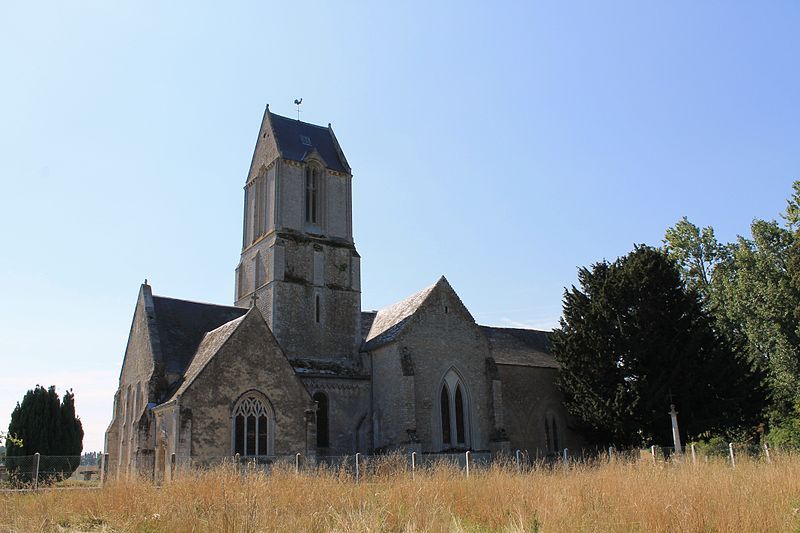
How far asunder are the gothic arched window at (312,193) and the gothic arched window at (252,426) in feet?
41.0

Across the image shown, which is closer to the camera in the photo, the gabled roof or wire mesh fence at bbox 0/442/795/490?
wire mesh fence at bbox 0/442/795/490

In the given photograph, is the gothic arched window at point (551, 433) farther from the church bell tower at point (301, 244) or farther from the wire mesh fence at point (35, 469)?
the wire mesh fence at point (35, 469)

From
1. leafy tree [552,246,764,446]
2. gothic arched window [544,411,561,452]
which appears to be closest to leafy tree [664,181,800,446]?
leafy tree [552,246,764,446]

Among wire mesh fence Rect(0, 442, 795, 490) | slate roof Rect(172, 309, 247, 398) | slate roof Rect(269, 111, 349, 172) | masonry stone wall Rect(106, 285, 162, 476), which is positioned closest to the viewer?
wire mesh fence Rect(0, 442, 795, 490)

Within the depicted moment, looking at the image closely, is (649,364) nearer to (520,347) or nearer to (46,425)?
(520,347)

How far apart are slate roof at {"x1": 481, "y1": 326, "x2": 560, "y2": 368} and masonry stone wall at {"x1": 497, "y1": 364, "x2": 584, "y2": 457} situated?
40 cm

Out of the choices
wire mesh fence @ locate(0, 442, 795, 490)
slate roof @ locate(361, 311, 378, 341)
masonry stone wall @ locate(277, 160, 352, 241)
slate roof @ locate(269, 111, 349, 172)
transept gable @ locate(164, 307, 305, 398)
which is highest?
slate roof @ locate(269, 111, 349, 172)

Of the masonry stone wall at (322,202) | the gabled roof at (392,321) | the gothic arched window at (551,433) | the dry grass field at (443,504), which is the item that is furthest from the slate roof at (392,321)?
the dry grass field at (443,504)

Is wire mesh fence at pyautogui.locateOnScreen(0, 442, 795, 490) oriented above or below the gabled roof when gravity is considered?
below

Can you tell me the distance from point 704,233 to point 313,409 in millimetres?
29832

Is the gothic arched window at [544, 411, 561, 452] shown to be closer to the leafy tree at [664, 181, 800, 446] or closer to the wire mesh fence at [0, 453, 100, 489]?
the leafy tree at [664, 181, 800, 446]

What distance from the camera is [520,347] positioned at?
117 ft

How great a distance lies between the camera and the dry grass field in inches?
360

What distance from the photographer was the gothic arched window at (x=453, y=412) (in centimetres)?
2839
